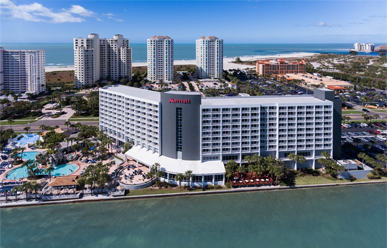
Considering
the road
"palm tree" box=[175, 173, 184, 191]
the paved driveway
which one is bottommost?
"palm tree" box=[175, 173, 184, 191]

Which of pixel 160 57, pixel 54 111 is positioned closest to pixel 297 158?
pixel 54 111

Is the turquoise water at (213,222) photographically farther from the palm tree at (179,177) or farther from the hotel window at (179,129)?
the hotel window at (179,129)

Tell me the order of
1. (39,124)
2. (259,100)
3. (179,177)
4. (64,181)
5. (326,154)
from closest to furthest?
(179,177)
(64,181)
(326,154)
(259,100)
(39,124)

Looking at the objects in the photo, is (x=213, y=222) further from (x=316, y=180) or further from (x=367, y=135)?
(x=367, y=135)

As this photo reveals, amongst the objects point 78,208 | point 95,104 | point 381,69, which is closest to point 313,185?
point 78,208

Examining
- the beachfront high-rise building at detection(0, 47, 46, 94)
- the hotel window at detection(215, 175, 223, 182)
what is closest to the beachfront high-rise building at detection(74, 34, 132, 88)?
the beachfront high-rise building at detection(0, 47, 46, 94)

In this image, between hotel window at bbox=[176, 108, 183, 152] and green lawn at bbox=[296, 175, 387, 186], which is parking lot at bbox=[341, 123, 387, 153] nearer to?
green lawn at bbox=[296, 175, 387, 186]
